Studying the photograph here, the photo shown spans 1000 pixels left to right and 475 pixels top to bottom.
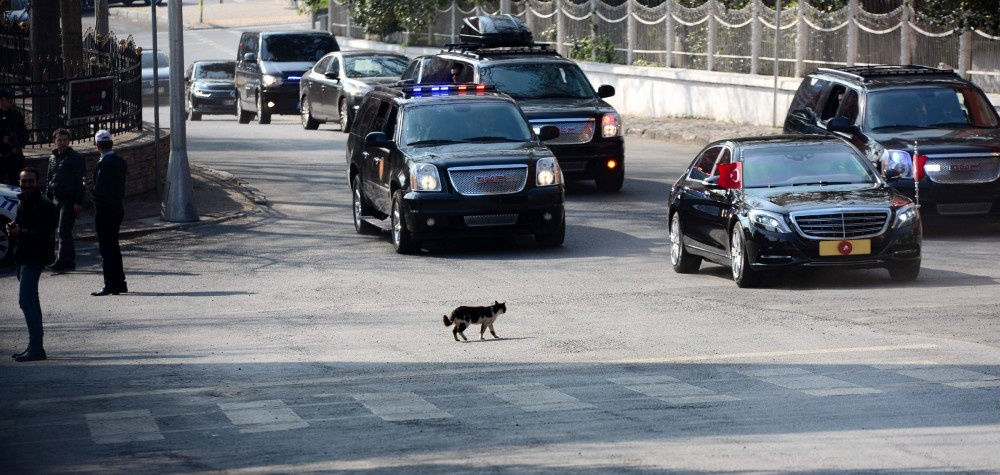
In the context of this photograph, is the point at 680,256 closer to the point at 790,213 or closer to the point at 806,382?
the point at 790,213

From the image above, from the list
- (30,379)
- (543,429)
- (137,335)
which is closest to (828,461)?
(543,429)

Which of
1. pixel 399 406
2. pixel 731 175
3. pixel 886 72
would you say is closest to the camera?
pixel 399 406

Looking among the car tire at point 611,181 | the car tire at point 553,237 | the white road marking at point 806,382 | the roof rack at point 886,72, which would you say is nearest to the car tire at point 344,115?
the car tire at point 611,181

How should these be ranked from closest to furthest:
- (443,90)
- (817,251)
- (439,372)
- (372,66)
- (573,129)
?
(439,372) → (817,251) → (443,90) → (573,129) → (372,66)

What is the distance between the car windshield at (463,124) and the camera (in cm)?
1919

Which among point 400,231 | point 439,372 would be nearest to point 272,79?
point 400,231

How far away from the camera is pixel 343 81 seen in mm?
33406

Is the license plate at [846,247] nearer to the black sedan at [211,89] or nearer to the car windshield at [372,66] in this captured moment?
the car windshield at [372,66]

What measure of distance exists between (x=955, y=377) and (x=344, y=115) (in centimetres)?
2465

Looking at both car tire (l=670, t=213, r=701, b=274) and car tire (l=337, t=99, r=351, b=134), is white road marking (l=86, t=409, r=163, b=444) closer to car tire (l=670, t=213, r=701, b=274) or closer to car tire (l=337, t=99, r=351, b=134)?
car tire (l=670, t=213, r=701, b=274)

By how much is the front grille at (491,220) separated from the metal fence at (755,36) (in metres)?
13.5

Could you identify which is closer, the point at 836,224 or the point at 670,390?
the point at 670,390

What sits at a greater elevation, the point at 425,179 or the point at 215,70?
the point at 215,70

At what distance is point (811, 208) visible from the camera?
1498 cm
